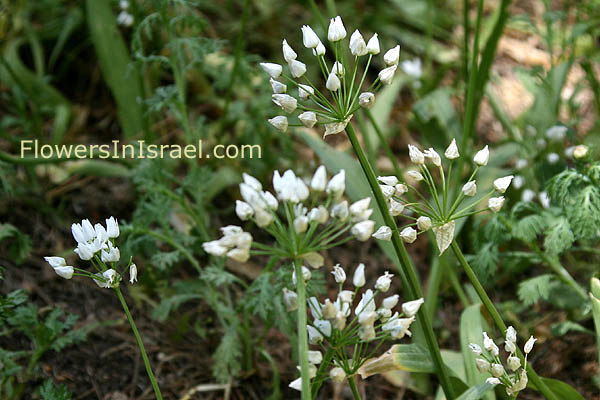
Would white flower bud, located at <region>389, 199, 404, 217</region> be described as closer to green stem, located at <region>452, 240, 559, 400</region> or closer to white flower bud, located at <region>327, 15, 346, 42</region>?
green stem, located at <region>452, 240, 559, 400</region>

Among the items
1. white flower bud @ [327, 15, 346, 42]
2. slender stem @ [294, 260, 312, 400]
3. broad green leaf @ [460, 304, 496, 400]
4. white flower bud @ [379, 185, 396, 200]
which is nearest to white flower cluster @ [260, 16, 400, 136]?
white flower bud @ [327, 15, 346, 42]

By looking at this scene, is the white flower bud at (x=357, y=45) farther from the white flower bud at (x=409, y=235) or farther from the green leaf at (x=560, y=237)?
the green leaf at (x=560, y=237)

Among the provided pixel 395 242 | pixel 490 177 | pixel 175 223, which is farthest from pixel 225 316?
pixel 490 177

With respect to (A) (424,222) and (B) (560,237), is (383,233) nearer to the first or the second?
(A) (424,222)

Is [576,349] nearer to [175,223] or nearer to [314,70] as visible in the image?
[175,223]

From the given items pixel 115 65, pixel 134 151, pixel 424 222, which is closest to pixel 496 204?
pixel 424 222
